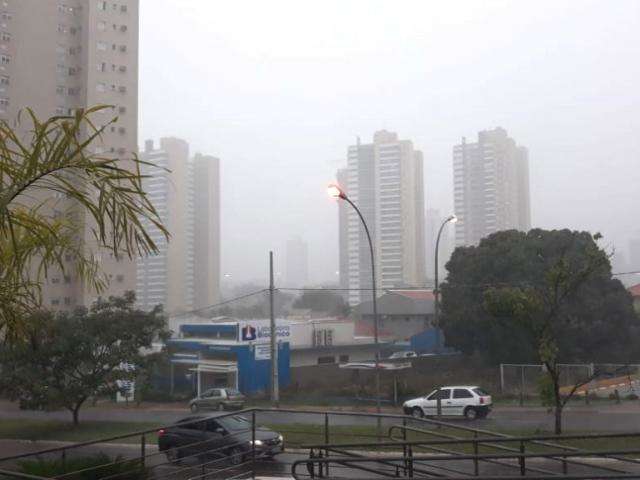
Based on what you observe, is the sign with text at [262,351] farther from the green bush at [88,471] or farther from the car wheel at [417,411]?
the green bush at [88,471]

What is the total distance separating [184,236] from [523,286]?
3448cm

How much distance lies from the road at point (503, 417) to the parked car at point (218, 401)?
2.52 ft

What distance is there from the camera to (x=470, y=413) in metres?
26.3

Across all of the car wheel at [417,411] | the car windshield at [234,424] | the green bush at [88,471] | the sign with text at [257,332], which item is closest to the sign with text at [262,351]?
the sign with text at [257,332]

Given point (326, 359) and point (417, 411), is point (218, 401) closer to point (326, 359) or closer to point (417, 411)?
point (417, 411)

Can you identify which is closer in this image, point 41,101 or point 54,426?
point 54,426

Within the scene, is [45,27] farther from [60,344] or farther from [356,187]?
[356,187]

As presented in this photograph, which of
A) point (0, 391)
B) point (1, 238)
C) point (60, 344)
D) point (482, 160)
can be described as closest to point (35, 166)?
point (1, 238)

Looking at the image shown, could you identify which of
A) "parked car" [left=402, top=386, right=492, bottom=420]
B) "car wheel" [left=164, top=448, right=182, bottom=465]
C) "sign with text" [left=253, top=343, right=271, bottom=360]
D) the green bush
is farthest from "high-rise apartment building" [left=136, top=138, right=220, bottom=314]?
the green bush

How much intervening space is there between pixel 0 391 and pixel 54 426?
2.57m

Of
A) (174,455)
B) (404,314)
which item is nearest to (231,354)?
(404,314)

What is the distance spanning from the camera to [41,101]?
149 ft

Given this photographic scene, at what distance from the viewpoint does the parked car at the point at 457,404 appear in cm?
2620

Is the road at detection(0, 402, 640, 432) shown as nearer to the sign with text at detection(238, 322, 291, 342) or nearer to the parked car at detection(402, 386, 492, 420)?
the parked car at detection(402, 386, 492, 420)
